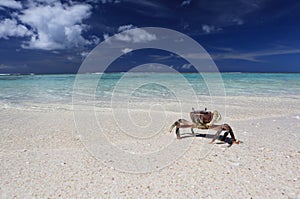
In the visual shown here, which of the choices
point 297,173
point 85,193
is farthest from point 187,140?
point 85,193

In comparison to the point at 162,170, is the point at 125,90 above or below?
above

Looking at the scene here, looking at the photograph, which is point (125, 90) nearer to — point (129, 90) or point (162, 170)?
point (129, 90)

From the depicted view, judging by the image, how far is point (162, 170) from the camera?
13.0ft

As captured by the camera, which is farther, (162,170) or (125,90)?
(125,90)

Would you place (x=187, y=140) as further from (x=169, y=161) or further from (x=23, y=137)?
(x=23, y=137)

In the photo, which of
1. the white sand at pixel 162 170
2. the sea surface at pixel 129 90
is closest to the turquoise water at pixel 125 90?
the sea surface at pixel 129 90

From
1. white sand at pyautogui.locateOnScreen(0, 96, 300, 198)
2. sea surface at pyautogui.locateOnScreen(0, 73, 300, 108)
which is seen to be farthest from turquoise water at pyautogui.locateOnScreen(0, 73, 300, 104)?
white sand at pyautogui.locateOnScreen(0, 96, 300, 198)

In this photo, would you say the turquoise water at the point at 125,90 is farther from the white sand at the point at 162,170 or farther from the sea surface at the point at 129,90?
the white sand at the point at 162,170

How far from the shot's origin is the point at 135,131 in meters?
7.02

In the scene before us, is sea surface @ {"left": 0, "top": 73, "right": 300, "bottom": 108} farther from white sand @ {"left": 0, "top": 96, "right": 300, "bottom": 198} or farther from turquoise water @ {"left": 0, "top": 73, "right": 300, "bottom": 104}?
white sand @ {"left": 0, "top": 96, "right": 300, "bottom": 198}

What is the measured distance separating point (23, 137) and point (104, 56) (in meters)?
3.28

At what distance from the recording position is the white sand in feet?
10.7

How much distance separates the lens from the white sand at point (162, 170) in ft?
10.7

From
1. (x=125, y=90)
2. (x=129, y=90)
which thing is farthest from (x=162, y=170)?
(x=125, y=90)
